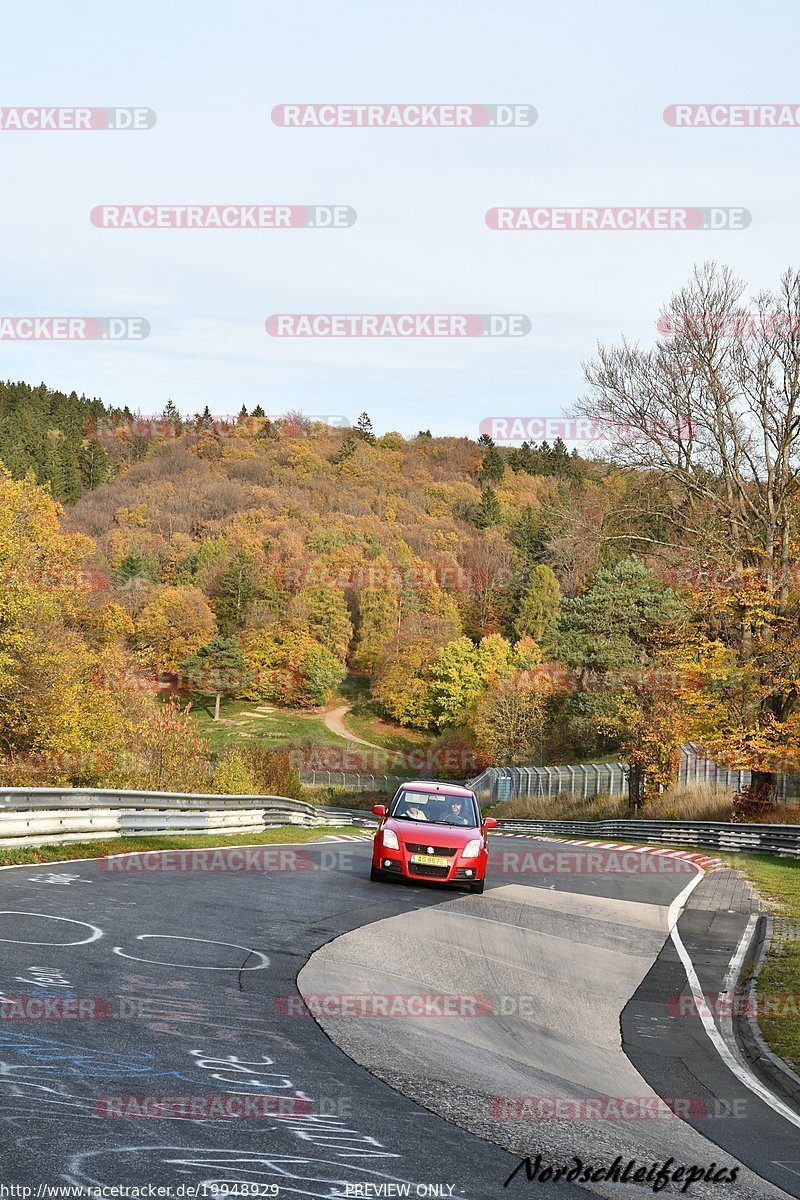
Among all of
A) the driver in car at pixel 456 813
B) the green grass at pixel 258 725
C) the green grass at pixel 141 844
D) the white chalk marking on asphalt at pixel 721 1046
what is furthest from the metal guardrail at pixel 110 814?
the green grass at pixel 258 725

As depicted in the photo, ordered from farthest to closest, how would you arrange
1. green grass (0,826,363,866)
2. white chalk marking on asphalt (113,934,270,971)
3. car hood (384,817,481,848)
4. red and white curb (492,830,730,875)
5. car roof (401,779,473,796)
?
red and white curb (492,830,730,875) → car roof (401,779,473,796) → car hood (384,817,481,848) → green grass (0,826,363,866) → white chalk marking on asphalt (113,934,270,971)

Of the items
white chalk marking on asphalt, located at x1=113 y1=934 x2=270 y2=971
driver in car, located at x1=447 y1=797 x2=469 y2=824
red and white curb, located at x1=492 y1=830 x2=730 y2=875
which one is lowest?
red and white curb, located at x1=492 y1=830 x2=730 y2=875

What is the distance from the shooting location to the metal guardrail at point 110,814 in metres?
18.2

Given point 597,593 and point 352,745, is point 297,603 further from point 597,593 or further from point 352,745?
point 597,593

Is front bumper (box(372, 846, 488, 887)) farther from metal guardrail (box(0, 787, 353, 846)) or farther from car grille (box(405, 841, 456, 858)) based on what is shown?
metal guardrail (box(0, 787, 353, 846))

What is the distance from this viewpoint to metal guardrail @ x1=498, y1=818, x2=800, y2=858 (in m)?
31.2

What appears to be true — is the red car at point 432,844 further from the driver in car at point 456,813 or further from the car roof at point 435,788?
the car roof at point 435,788

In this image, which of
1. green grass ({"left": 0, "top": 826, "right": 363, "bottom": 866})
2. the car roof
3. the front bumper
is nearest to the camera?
green grass ({"left": 0, "top": 826, "right": 363, "bottom": 866})

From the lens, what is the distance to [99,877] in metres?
16.0

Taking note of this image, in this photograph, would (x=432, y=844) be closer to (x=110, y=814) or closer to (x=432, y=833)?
(x=432, y=833)

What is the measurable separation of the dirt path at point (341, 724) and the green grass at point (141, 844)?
68.6 meters

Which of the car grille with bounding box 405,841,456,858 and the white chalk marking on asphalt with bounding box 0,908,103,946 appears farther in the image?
the car grille with bounding box 405,841,456,858

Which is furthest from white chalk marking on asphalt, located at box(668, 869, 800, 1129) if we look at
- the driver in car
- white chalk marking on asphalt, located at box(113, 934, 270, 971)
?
the driver in car

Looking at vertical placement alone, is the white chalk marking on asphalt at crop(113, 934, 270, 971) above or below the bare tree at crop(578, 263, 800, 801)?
below
